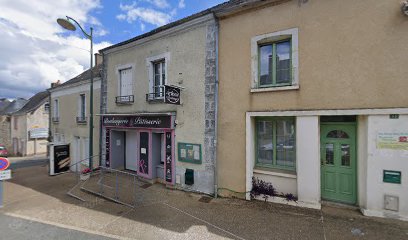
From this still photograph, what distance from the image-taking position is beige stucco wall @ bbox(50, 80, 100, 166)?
1004 cm

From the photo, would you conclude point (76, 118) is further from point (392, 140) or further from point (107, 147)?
point (392, 140)

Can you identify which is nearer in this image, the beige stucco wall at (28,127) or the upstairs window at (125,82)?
the upstairs window at (125,82)

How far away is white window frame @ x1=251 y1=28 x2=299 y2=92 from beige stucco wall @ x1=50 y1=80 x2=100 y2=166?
7.87 m

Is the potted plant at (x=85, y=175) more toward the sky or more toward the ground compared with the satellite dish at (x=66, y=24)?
more toward the ground

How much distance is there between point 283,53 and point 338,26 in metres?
1.35

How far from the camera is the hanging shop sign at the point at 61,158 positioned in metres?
10.3

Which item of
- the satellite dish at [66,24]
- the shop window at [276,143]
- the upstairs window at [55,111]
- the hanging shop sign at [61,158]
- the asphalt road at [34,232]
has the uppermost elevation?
the satellite dish at [66,24]

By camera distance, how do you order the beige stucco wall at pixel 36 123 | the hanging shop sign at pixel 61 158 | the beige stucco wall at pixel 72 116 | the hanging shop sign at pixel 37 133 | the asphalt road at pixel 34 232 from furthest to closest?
the hanging shop sign at pixel 37 133 → the beige stucco wall at pixel 36 123 → the hanging shop sign at pixel 61 158 → the beige stucco wall at pixel 72 116 → the asphalt road at pixel 34 232

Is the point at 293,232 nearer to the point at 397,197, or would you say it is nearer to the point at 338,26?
the point at 397,197

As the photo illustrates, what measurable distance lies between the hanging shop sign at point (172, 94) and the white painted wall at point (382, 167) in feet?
17.1

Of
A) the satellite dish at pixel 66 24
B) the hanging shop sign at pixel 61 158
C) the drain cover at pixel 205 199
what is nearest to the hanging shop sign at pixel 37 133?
the hanging shop sign at pixel 61 158

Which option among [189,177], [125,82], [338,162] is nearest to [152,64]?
[125,82]

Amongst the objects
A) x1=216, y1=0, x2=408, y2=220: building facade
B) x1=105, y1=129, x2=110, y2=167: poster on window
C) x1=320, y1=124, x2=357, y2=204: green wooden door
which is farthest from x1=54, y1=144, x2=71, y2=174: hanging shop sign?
x1=320, y1=124, x2=357, y2=204: green wooden door

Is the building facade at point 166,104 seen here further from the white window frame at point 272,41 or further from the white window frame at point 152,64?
the white window frame at point 272,41
